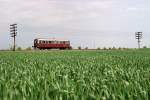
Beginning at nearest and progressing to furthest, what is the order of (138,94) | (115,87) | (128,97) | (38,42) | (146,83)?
(128,97)
(138,94)
(115,87)
(146,83)
(38,42)

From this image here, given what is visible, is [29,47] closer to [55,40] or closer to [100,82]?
[55,40]

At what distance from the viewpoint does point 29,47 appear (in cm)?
6881

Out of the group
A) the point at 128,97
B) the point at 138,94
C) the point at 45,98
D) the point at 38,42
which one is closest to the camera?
the point at 45,98

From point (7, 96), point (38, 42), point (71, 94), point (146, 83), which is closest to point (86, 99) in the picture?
point (71, 94)

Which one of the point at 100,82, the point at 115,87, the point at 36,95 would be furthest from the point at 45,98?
the point at 100,82

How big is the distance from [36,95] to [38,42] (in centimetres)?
6073

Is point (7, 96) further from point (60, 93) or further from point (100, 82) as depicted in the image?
point (100, 82)

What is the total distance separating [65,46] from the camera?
68.1 meters

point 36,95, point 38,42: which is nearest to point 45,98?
point 36,95

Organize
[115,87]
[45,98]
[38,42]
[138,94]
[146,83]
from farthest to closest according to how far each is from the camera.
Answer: [38,42] → [146,83] → [115,87] → [138,94] → [45,98]

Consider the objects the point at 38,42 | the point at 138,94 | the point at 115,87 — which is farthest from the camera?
the point at 38,42

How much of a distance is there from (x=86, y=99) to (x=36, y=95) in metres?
0.62

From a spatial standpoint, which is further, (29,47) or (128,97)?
(29,47)

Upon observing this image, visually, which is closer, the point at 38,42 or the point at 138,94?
the point at 138,94
